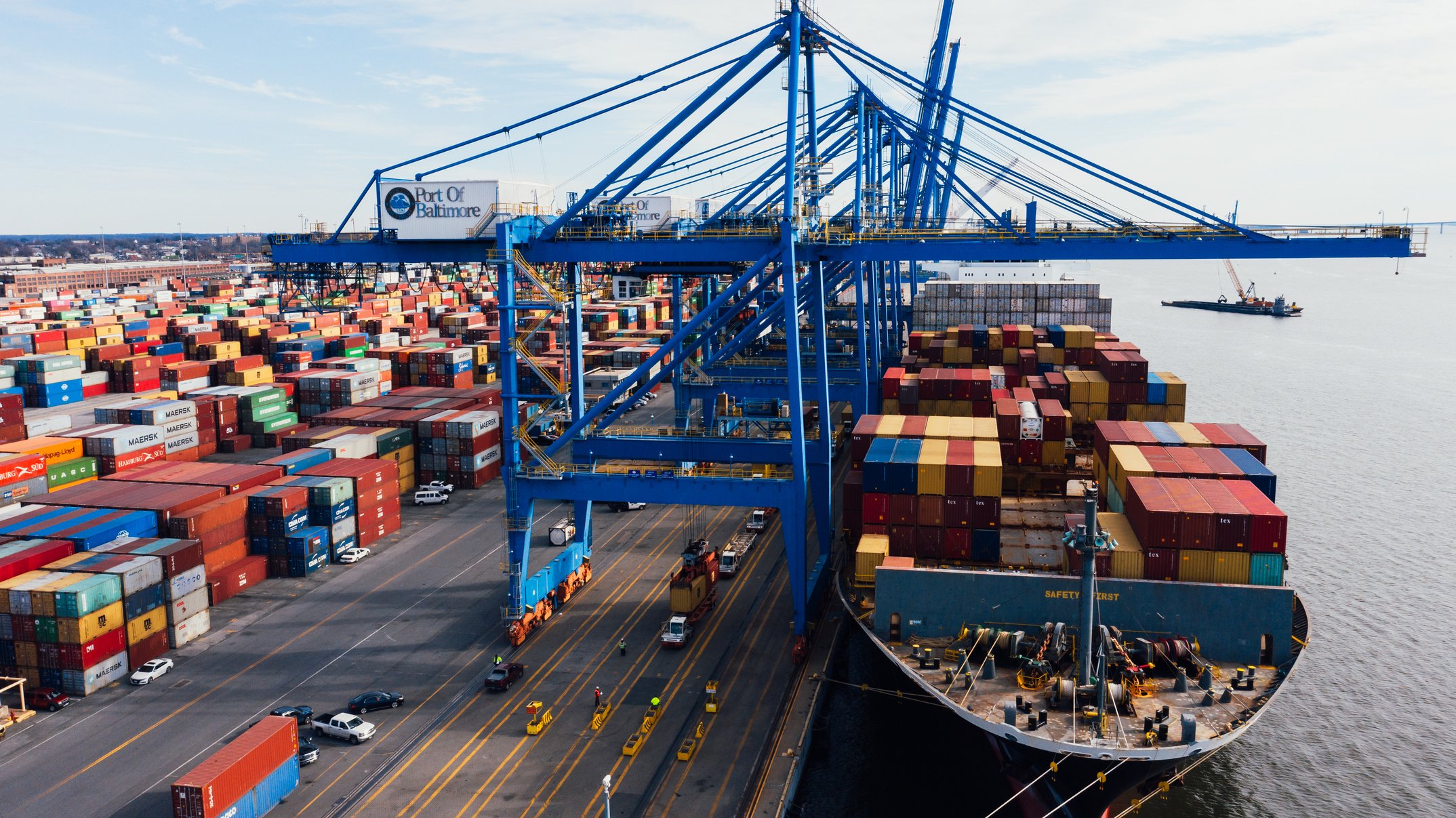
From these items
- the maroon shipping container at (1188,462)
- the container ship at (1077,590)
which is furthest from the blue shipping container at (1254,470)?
the maroon shipping container at (1188,462)

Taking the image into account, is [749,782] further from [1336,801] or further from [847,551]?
[1336,801]

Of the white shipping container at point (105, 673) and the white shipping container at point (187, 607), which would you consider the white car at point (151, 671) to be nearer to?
the white shipping container at point (105, 673)

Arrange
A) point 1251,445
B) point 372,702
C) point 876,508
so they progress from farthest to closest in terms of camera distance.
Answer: point 1251,445, point 876,508, point 372,702

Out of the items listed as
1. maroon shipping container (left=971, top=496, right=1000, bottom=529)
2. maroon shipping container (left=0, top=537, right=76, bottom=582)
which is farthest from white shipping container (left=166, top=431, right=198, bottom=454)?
maroon shipping container (left=971, top=496, right=1000, bottom=529)

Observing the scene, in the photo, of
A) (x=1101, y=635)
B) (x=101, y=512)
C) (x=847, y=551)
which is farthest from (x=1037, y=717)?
(x=101, y=512)

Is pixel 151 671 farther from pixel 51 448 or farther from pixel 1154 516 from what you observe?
pixel 1154 516

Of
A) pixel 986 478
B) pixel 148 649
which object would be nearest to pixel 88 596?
pixel 148 649
